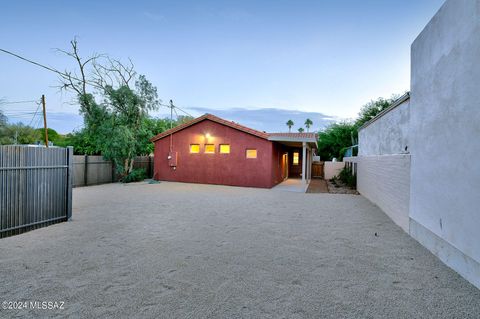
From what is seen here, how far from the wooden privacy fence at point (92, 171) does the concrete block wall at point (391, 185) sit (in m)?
14.0

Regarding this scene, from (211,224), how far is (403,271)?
385cm

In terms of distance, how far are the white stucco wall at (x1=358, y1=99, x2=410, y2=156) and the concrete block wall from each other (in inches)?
18.5

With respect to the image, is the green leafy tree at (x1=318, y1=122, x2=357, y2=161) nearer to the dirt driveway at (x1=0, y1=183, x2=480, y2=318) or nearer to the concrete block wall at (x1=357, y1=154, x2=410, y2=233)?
the concrete block wall at (x1=357, y1=154, x2=410, y2=233)

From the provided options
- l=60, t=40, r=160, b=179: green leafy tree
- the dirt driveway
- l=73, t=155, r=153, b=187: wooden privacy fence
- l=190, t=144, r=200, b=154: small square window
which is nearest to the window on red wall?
l=190, t=144, r=200, b=154: small square window

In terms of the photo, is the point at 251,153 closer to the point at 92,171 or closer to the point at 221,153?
the point at 221,153

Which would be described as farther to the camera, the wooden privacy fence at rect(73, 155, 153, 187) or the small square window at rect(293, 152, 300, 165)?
the small square window at rect(293, 152, 300, 165)

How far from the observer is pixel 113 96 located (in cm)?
1514

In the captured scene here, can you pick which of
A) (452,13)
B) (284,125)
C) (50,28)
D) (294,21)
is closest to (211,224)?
(452,13)

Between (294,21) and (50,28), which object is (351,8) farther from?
(50,28)

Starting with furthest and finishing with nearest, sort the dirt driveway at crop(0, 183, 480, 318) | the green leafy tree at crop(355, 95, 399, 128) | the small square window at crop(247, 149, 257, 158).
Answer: the green leafy tree at crop(355, 95, 399, 128), the small square window at crop(247, 149, 257, 158), the dirt driveway at crop(0, 183, 480, 318)

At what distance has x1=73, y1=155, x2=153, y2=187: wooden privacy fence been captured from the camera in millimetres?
13352

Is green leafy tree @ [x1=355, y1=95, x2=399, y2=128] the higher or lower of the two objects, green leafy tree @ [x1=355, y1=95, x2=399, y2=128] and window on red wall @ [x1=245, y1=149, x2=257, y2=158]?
the higher

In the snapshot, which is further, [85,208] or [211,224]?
[85,208]

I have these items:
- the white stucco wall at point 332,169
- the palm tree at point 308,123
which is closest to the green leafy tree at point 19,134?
the white stucco wall at point 332,169
